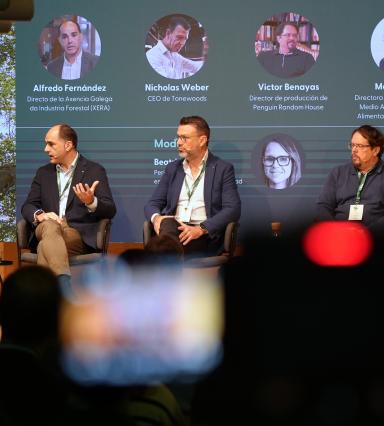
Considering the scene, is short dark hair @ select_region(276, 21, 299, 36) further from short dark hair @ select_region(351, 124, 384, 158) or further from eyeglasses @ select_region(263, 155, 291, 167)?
short dark hair @ select_region(351, 124, 384, 158)

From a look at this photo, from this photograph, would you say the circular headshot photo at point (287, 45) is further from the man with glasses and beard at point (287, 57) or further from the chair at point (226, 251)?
the chair at point (226, 251)

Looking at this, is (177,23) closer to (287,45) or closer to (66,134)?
(287,45)

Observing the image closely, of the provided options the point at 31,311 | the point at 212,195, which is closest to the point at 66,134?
the point at 212,195

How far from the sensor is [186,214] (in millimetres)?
6793

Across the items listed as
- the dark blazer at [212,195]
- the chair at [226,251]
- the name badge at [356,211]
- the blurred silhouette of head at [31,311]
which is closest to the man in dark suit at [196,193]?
the dark blazer at [212,195]

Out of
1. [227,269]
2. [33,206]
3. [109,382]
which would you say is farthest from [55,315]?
[33,206]

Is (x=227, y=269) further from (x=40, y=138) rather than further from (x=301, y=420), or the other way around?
(x=40, y=138)

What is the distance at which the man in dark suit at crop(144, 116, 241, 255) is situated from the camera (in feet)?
21.4

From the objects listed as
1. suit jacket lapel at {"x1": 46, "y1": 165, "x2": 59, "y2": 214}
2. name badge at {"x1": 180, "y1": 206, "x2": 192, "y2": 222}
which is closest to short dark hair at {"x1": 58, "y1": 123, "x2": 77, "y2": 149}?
suit jacket lapel at {"x1": 46, "y1": 165, "x2": 59, "y2": 214}

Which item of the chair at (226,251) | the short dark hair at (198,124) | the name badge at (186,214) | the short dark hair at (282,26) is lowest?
the chair at (226,251)

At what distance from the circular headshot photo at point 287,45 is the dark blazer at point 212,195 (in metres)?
1.43

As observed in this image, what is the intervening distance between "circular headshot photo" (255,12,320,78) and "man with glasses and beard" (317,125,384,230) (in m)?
1.36

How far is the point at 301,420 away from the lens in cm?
88

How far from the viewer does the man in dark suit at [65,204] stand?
6.35 metres
